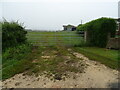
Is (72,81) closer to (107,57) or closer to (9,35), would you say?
(107,57)

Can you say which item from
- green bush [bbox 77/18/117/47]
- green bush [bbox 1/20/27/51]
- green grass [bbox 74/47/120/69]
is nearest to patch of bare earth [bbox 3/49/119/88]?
green grass [bbox 74/47/120/69]

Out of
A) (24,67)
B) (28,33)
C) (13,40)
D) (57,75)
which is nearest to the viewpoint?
(57,75)

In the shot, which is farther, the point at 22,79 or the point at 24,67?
the point at 24,67

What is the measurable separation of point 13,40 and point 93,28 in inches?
237

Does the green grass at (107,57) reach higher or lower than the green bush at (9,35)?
lower

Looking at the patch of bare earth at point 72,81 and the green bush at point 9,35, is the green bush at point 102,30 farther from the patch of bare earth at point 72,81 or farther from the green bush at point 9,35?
the green bush at point 9,35

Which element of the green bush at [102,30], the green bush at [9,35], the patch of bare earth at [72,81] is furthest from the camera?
the green bush at [102,30]

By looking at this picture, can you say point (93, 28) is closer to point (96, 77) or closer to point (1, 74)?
point (96, 77)

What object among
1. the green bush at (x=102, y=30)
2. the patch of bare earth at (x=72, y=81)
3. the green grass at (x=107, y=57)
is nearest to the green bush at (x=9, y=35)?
the patch of bare earth at (x=72, y=81)

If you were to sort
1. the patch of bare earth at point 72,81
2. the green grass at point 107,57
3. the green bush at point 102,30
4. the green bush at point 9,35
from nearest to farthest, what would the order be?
the patch of bare earth at point 72,81 → the green grass at point 107,57 → the green bush at point 9,35 → the green bush at point 102,30

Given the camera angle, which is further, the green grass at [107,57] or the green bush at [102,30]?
the green bush at [102,30]

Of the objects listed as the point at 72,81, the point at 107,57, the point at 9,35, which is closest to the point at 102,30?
the point at 107,57

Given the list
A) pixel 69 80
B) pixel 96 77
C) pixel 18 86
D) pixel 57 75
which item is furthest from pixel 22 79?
pixel 96 77

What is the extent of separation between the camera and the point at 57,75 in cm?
355
